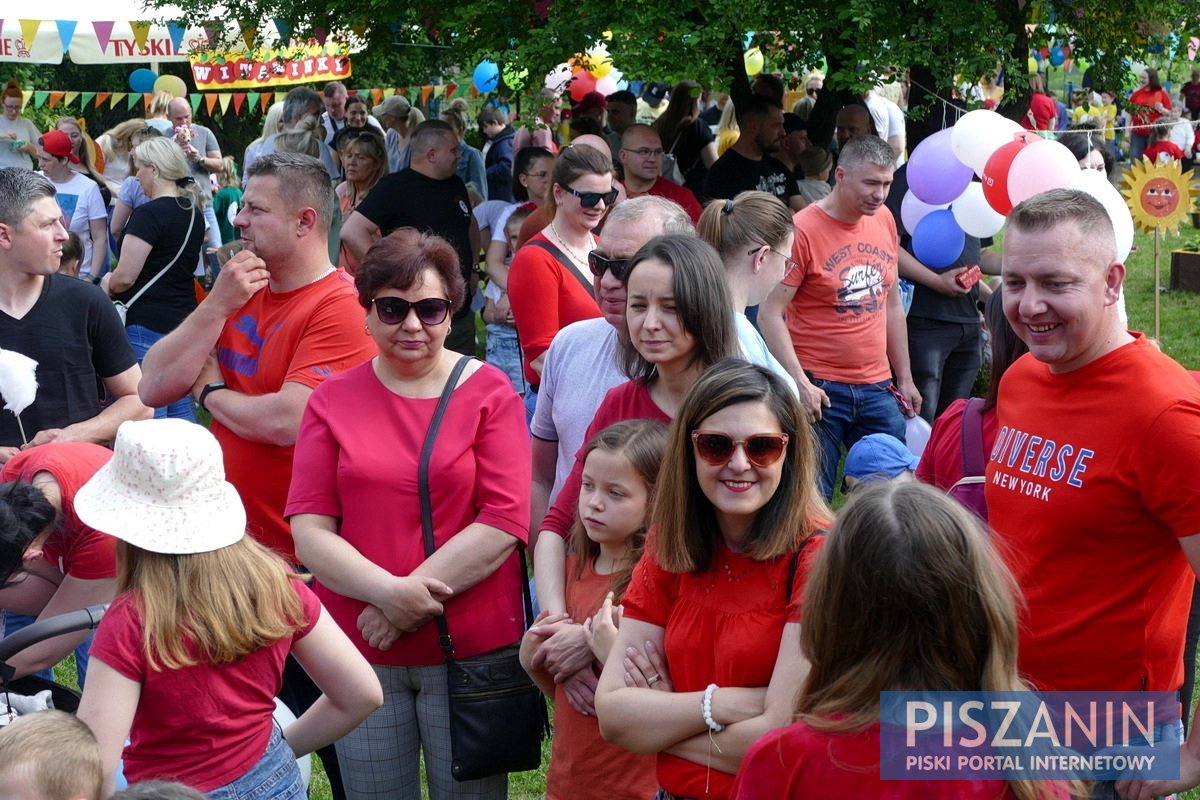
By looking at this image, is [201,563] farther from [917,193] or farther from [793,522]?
[917,193]

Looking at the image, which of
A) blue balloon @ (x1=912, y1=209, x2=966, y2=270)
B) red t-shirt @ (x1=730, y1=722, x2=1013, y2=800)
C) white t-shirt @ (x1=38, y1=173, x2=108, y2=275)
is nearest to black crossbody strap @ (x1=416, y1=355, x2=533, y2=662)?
red t-shirt @ (x1=730, y1=722, x2=1013, y2=800)

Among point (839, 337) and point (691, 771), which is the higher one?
point (839, 337)

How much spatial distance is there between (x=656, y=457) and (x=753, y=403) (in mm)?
517

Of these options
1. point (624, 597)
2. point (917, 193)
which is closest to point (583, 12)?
point (917, 193)

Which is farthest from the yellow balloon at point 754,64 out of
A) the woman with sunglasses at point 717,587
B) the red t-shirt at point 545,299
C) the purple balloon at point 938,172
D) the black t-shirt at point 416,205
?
the woman with sunglasses at point 717,587

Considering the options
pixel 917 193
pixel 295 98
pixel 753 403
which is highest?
pixel 295 98

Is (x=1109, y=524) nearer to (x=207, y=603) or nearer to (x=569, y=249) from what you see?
(x=207, y=603)

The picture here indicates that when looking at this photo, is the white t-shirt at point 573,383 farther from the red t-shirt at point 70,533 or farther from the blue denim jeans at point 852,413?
the blue denim jeans at point 852,413

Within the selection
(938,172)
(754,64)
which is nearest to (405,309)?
(938,172)

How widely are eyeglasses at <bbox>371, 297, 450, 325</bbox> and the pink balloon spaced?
7.33 ft

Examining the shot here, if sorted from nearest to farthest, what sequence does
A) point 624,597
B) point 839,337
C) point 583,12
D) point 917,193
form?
point 624,597 → point 839,337 → point 917,193 → point 583,12

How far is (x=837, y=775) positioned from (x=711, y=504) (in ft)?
2.62

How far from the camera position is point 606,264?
3.71m

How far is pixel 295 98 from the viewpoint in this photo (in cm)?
1045
